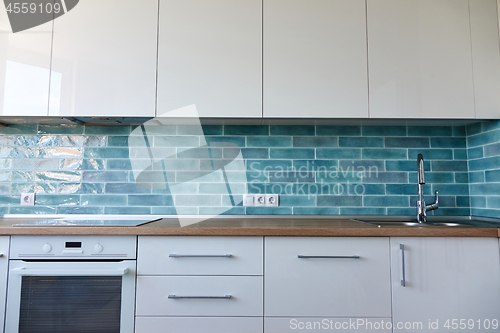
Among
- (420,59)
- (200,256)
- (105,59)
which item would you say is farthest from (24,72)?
(420,59)

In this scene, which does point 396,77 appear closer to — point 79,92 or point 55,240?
point 79,92

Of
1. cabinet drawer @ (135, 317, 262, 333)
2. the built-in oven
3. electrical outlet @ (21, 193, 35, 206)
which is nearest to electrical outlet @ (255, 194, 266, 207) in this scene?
cabinet drawer @ (135, 317, 262, 333)

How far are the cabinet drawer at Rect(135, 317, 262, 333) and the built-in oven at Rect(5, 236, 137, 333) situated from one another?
116 millimetres

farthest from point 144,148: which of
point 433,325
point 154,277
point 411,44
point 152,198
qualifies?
point 433,325

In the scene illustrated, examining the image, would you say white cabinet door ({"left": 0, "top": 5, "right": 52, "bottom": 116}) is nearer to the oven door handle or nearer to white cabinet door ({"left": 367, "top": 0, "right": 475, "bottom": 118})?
the oven door handle

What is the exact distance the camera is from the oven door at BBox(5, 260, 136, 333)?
62.4 inches

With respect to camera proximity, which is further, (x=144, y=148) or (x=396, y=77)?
(x=144, y=148)

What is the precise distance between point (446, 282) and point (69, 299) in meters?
1.84

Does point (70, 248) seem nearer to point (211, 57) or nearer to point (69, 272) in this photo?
point (69, 272)

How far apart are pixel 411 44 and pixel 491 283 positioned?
1352mm

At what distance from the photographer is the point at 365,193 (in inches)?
87.7

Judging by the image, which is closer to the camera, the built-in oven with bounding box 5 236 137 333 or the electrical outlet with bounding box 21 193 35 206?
the built-in oven with bounding box 5 236 137 333

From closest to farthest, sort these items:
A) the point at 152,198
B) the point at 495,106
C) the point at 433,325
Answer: the point at 433,325 < the point at 495,106 < the point at 152,198

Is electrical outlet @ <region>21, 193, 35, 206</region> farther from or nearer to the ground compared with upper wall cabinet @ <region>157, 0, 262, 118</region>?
nearer to the ground
